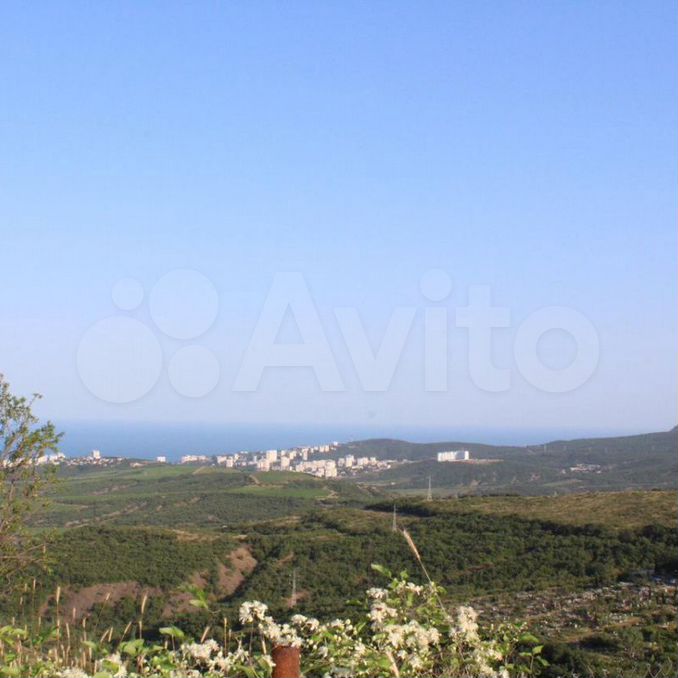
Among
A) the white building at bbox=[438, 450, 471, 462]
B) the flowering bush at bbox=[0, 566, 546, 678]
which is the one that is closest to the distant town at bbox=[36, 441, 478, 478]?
the white building at bbox=[438, 450, 471, 462]

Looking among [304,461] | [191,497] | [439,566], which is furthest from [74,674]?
[304,461]

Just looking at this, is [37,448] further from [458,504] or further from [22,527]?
[458,504]

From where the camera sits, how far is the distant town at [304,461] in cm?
9688

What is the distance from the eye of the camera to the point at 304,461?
125m

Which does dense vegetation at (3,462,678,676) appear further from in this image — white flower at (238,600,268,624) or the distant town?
the distant town

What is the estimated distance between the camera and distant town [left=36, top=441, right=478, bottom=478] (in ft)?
318

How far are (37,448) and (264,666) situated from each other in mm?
9021

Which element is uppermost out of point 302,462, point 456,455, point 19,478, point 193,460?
point 19,478

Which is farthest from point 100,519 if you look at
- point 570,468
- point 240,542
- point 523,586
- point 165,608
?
point 570,468

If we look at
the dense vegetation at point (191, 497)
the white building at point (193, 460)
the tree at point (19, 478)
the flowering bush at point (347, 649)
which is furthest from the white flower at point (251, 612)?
the white building at point (193, 460)

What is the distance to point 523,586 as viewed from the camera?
58.2 feet

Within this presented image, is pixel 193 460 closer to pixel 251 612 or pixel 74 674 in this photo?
pixel 251 612

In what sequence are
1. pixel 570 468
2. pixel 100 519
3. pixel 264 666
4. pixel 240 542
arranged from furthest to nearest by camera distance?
pixel 570 468, pixel 100 519, pixel 240 542, pixel 264 666

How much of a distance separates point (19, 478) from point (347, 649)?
355 inches
